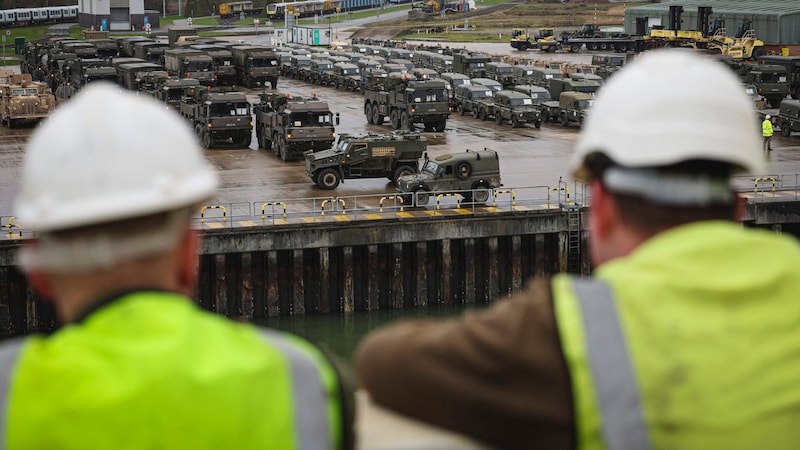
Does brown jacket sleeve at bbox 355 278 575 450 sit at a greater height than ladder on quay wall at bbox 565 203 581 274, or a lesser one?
greater

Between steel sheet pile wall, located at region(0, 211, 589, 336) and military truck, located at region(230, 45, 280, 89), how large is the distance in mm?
46117

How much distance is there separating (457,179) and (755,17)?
218ft

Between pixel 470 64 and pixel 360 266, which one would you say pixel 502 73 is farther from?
pixel 360 266

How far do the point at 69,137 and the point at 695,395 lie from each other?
1.50 metres

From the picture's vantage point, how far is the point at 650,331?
3.38m

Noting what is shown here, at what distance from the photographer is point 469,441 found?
3516mm

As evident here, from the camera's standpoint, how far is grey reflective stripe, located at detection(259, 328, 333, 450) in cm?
320

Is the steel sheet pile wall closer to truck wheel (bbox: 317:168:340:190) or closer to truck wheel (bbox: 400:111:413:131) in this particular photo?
truck wheel (bbox: 317:168:340:190)

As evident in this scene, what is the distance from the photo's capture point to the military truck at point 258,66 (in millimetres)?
82375

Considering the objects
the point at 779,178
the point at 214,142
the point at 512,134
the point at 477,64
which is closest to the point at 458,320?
the point at 779,178

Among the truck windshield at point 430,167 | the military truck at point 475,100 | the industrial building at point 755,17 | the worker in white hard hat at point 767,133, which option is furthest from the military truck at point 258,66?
the truck windshield at point 430,167

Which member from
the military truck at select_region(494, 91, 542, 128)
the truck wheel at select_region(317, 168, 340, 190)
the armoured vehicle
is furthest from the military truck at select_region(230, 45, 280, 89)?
the truck wheel at select_region(317, 168, 340, 190)

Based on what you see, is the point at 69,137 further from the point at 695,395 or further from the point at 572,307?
the point at 695,395

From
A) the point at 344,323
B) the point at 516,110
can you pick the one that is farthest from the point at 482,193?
the point at 516,110
